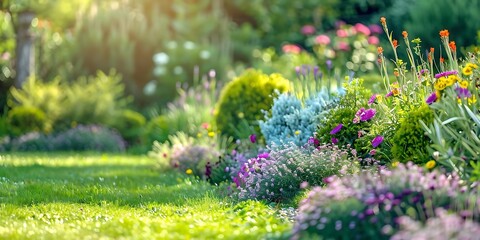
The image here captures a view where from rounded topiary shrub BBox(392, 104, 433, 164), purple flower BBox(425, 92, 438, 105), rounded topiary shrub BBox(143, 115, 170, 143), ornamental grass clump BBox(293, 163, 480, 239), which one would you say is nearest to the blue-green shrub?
rounded topiary shrub BBox(392, 104, 433, 164)

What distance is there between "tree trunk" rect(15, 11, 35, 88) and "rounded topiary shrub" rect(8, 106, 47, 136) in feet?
5.96

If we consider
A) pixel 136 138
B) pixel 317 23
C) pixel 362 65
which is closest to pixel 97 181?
pixel 136 138

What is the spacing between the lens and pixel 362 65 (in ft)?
67.1

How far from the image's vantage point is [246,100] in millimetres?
13227

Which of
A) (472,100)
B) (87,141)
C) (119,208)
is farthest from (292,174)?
(87,141)

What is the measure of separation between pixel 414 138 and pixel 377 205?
83.2 inches

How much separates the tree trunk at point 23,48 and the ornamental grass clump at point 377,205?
14975 millimetres

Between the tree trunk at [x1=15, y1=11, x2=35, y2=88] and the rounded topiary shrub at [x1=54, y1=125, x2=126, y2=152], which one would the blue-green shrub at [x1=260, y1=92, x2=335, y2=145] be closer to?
the rounded topiary shrub at [x1=54, y1=125, x2=126, y2=152]

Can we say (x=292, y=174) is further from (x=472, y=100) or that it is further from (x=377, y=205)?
(x=377, y=205)

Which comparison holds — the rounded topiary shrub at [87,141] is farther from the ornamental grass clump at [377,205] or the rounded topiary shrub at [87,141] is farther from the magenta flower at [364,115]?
the ornamental grass clump at [377,205]

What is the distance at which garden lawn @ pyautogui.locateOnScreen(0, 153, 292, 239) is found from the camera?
6.43 meters

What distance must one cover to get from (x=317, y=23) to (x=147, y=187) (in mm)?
19108

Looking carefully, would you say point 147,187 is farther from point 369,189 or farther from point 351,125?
point 369,189

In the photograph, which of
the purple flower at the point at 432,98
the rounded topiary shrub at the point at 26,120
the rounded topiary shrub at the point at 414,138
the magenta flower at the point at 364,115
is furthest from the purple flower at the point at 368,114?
the rounded topiary shrub at the point at 26,120
